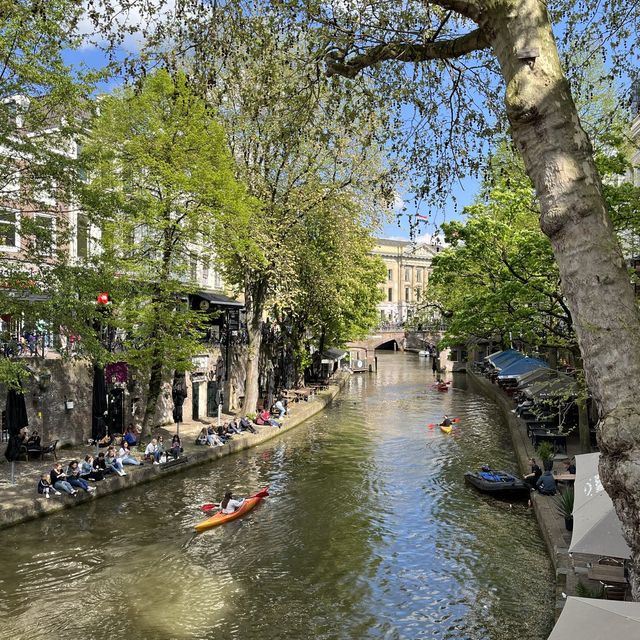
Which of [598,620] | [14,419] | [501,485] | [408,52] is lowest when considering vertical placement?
[501,485]

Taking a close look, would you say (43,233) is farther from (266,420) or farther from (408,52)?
(266,420)

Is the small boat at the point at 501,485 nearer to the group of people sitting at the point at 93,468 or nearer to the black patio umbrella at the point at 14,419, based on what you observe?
the group of people sitting at the point at 93,468

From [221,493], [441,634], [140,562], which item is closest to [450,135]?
[441,634]

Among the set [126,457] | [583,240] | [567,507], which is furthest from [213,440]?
[583,240]

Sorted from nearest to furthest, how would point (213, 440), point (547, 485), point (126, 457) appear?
point (547, 485) < point (126, 457) < point (213, 440)

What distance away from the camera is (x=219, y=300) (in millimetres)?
40719

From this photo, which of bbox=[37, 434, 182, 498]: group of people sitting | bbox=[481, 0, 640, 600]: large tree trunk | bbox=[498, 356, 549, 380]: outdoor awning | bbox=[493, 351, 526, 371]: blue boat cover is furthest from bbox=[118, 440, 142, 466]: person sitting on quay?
bbox=[493, 351, 526, 371]: blue boat cover

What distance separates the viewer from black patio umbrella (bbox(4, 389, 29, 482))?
68.4ft

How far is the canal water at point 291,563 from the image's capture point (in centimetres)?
1275

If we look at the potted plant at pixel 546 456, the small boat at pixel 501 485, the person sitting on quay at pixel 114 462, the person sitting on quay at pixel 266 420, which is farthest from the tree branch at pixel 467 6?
the person sitting on quay at pixel 266 420

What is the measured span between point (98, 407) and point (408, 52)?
761 inches

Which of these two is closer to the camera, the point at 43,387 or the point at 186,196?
the point at 43,387

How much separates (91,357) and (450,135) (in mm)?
12777

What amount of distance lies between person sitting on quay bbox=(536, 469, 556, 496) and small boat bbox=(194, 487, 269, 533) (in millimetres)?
8398
